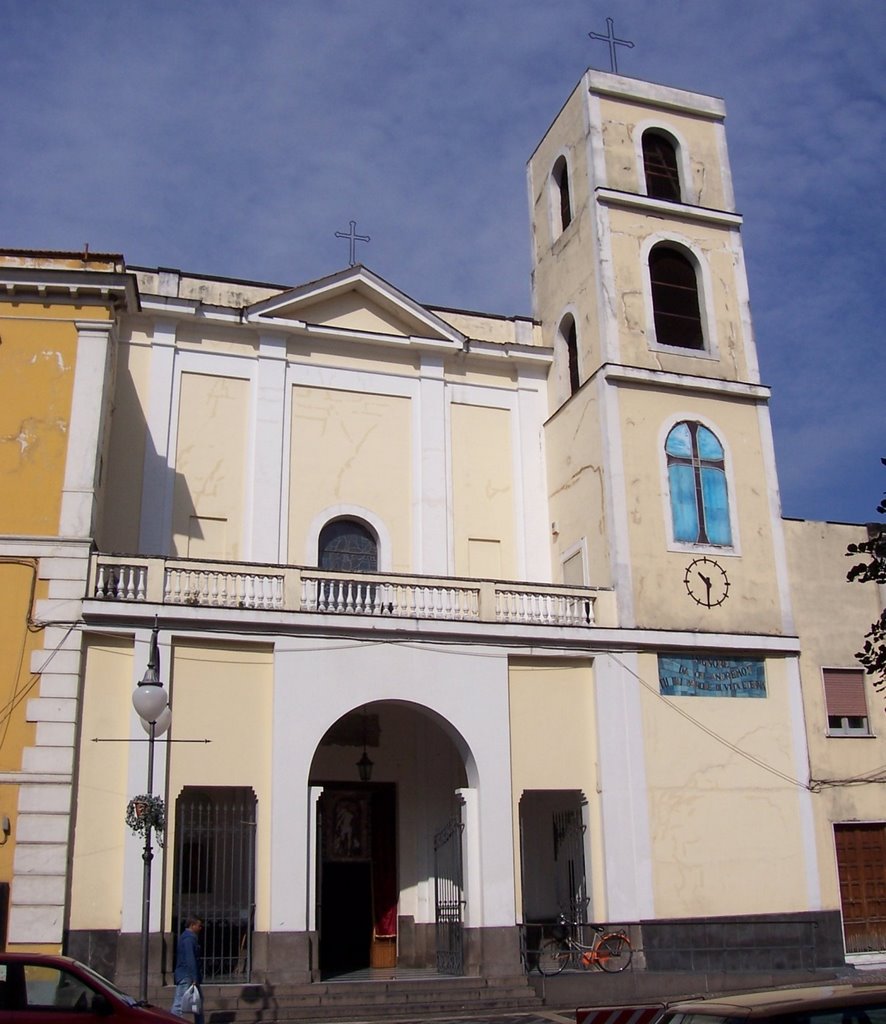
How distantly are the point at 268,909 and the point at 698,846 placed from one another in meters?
6.90

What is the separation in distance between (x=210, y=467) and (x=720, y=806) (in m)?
10.3

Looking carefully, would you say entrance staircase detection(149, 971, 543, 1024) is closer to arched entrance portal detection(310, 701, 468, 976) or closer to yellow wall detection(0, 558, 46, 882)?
arched entrance portal detection(310, 701, 468, 976)

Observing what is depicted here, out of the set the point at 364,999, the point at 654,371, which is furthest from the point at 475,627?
the point at 654,371

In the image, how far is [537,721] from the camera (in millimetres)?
18812

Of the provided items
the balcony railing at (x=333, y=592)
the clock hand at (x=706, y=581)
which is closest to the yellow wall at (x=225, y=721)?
the balcony railing at (x=333, y=592)

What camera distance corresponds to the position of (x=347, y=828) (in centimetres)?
1981

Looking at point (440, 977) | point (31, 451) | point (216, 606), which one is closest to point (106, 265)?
point (31, 451)

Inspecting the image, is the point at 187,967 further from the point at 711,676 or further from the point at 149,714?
the point at 711,676

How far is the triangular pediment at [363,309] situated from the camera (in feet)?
72.1

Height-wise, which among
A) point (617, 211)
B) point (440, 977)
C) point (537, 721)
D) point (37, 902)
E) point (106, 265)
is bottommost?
point (440, 977)

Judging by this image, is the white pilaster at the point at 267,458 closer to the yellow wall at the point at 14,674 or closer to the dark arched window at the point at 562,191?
the yellow wall at the point at 14,674

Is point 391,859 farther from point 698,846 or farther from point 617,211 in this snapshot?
point 617,211

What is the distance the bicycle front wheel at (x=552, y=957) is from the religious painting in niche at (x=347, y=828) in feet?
11.2

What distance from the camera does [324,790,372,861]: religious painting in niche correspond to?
774 inches
